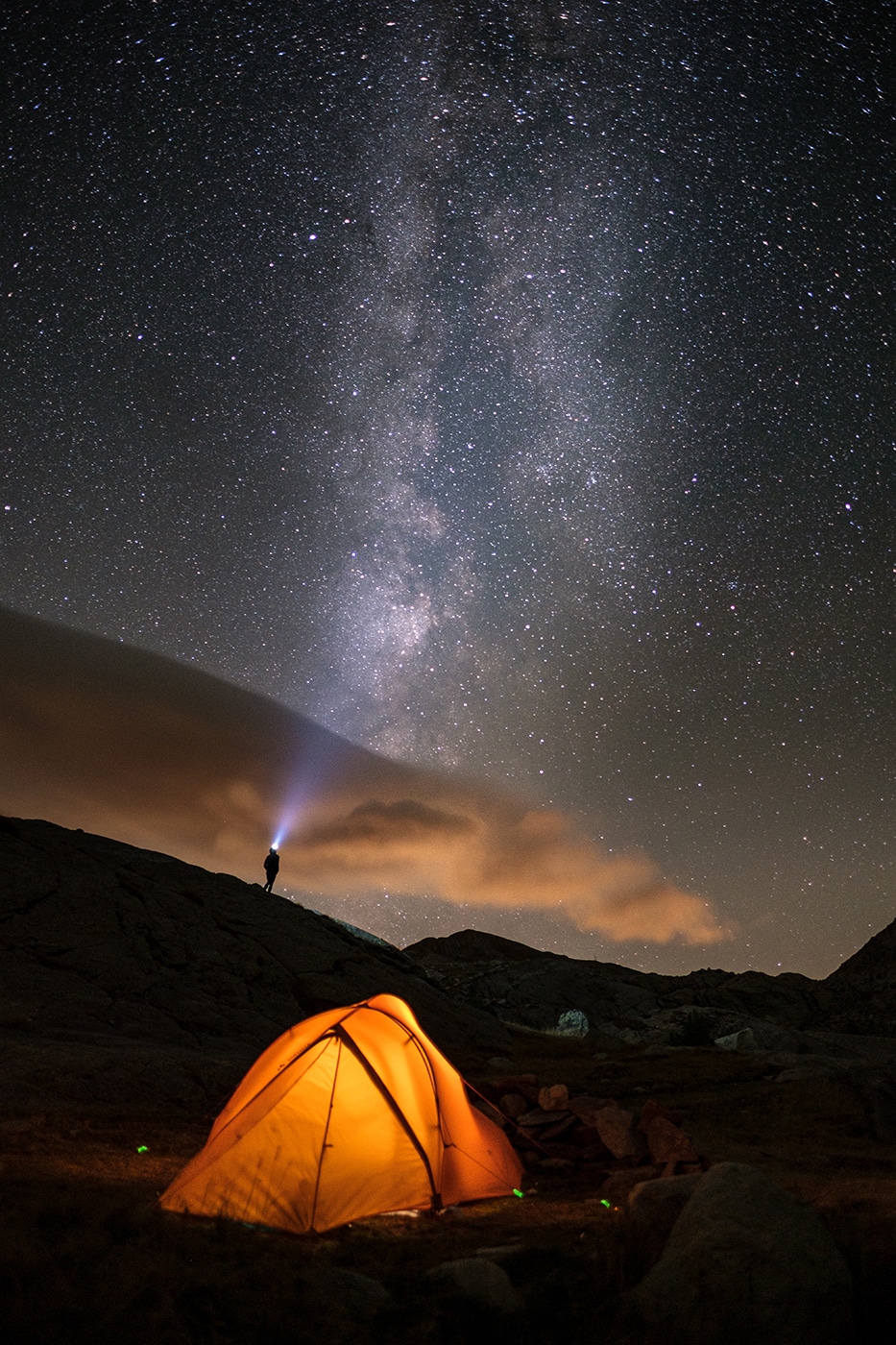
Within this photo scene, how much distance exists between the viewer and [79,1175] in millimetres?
7777

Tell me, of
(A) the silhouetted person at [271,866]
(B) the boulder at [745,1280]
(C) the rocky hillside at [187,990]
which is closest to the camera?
(B) the boulder at [745,1280]

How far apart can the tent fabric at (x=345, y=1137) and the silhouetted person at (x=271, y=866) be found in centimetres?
2030

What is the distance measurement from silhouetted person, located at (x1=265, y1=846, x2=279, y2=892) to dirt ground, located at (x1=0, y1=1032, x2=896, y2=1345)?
1859 centimetres

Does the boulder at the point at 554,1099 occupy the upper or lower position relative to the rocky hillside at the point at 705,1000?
lower

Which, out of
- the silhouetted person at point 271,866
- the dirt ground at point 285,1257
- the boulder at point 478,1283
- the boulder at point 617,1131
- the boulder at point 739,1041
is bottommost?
the dirt ground at point 285,1257

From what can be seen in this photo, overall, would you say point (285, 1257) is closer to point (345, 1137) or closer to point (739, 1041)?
point (345, 1137)

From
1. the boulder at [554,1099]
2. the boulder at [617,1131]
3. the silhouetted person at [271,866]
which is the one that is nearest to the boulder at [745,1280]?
the boulder at [617,1131]

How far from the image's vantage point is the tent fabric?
7.61 metres

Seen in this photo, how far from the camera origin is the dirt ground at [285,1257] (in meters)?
5.02

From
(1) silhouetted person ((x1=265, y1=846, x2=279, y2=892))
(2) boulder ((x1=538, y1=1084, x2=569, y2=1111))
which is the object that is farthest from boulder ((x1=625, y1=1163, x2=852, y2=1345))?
(1) silhouetted person ((x1=265, y1=846, x2=279, y2=892))

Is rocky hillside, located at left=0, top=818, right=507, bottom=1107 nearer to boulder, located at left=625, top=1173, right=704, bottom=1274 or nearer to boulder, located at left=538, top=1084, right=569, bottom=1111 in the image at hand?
boulder, located at left=538, top=1084, right=569, bottom=1111

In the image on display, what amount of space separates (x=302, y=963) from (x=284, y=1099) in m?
14.4

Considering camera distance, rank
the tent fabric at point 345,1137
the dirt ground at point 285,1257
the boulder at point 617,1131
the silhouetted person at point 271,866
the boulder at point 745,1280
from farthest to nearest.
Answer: the silhouetted person at point 271,866 < the boulder at point 617,1131 < the tent fabric at point 345,1137 < the dirt ground at point 285,1257 < the boulder at point 745,1280

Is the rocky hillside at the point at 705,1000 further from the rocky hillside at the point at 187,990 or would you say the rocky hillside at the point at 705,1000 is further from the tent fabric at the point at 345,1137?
the tent fabric at the point at 345,1137
